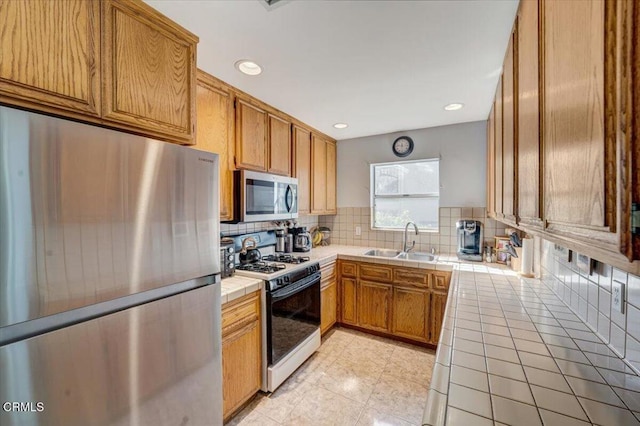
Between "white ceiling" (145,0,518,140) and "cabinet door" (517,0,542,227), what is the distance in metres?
0.27

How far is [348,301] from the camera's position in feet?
9.50

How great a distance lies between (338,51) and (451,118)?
5.65 ft

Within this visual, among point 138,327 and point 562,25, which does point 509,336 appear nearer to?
point 562,25

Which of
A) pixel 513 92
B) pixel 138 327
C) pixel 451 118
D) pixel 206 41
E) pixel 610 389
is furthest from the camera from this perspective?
pixel 451 118

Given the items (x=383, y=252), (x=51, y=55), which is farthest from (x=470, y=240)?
(x=51, y=55)

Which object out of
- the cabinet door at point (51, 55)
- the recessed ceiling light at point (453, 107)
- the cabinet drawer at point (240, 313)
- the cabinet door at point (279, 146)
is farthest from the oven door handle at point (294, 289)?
the recessed ceiling light at point (453, 107)

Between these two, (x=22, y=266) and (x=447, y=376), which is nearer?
(x=22, y=266)

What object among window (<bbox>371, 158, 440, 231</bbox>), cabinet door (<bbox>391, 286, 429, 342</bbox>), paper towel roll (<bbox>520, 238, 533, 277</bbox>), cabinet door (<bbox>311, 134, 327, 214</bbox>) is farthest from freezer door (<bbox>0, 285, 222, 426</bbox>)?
window (<bbox>371, 158, 440, 231</bbox>)

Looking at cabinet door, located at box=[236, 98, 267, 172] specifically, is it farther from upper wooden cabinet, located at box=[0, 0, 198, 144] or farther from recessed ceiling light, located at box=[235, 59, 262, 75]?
upper wooden cabinet, located at box=[0, 0, 198, 144]

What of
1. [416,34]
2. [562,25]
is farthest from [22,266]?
[416,34]

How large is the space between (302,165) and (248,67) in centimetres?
128

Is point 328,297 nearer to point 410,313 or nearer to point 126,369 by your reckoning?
point 410,313

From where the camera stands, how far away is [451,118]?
8.79ft

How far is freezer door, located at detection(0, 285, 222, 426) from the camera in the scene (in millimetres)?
735
